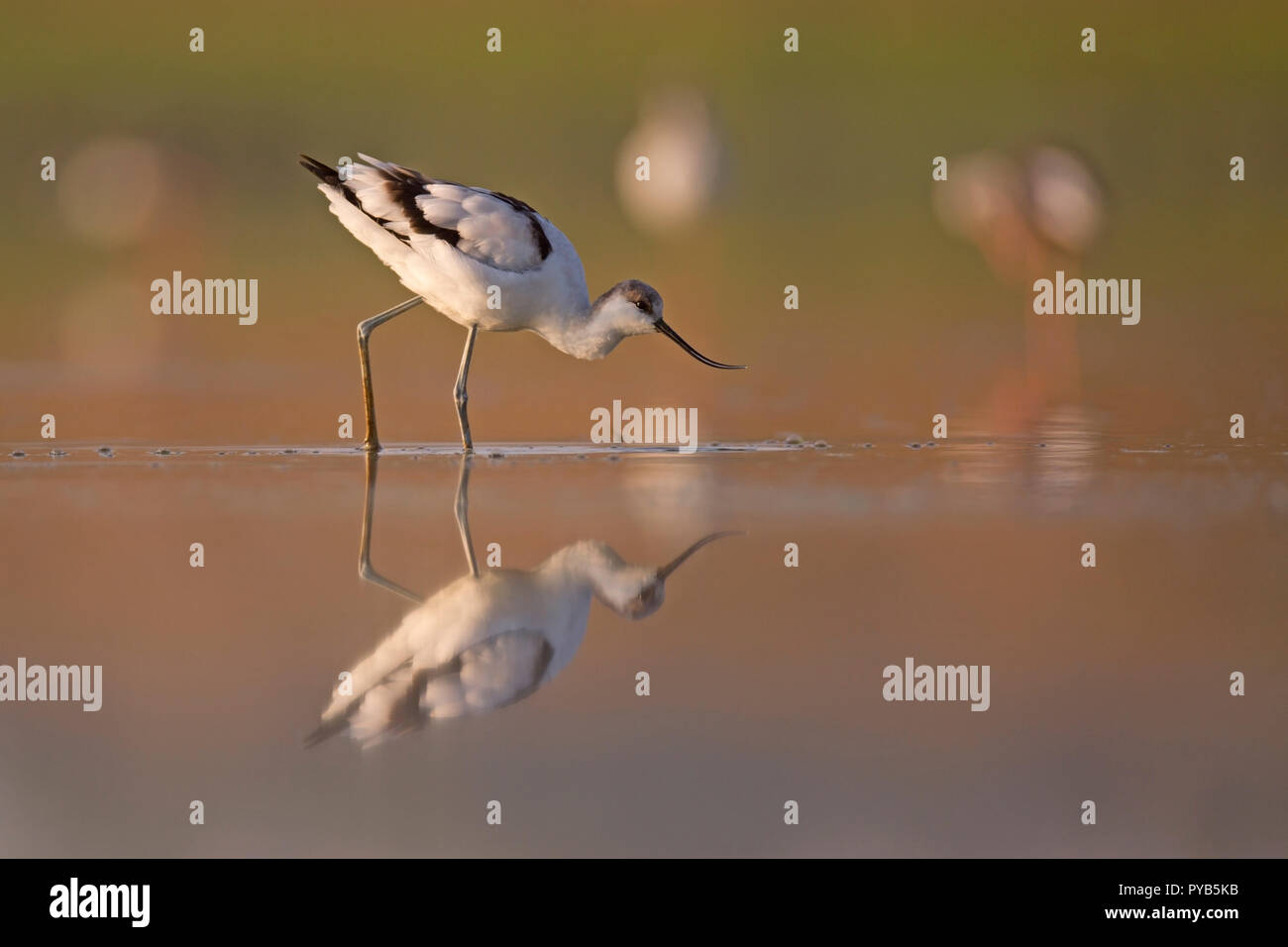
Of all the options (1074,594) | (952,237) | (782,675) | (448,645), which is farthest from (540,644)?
(952,237)

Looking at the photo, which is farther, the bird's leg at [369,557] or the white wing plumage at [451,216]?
the white wing plumage at [451,216]

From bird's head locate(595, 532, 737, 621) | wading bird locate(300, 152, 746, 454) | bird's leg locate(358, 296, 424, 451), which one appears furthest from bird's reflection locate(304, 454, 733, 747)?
wading bird locate(300, 152, 746, 454)

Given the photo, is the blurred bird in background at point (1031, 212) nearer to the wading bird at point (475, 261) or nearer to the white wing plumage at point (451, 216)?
the wading bird at point (475, 261)

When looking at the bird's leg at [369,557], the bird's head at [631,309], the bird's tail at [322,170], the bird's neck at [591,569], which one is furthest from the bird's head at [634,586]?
the bird's tail at [322,170]

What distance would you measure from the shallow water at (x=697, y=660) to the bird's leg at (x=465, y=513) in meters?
0.04

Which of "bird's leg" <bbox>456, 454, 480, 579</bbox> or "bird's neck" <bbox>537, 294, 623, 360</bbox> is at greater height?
"bird's neck" <bbox>537, 294, 623, 360</bbox>

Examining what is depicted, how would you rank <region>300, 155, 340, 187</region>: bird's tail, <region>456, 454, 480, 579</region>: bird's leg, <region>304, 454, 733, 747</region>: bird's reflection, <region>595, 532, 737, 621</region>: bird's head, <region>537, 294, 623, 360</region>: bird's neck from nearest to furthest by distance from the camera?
<region>304, 454, 733, 747</region>: bird's reflection, <region>595, 532, 737, 621</region>: bird's head, <region>456, 454, 480, 579</region>: bird's leg, <region>300, 155, 340, 187</region>: bird's tail, <region>537, 294, 623, 360</region>: bird's neck

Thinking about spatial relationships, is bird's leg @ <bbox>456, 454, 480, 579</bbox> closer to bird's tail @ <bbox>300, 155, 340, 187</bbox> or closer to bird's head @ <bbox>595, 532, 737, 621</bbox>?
bird's head @ <bbox>595, 532, 737, 621</bbox>

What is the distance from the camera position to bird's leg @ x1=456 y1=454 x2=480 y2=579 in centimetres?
538

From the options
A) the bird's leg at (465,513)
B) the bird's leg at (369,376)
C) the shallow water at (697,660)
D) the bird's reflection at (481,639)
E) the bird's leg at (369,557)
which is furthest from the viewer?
the bird's leg at (369,376)

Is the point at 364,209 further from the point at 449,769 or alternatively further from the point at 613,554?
the point at 449,769

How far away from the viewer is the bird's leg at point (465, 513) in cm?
538

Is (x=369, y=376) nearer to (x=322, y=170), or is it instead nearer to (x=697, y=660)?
(x=322, y=170)

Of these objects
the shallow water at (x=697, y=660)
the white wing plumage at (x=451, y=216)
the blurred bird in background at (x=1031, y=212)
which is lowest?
the shallow water at (x=697, y=660)
